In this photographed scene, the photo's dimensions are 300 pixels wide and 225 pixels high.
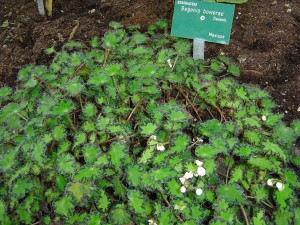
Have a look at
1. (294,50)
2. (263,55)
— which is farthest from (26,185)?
Result: (294,50)

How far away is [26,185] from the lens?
5.08ft

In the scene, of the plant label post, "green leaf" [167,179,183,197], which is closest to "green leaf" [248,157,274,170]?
"green leaf" [167,179,183,197]

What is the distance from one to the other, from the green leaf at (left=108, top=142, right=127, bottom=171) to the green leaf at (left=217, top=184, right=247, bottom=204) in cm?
46

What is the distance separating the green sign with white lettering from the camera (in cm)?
187

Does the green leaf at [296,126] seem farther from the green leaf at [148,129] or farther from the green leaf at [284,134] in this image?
the green leaf at [148,129]

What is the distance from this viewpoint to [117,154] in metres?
1.54

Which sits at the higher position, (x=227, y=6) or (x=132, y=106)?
(x=227, y=6)

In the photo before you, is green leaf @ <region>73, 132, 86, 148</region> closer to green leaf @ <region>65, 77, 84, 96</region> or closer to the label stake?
green leaf @ <region>65, 77, 84, 96</region>

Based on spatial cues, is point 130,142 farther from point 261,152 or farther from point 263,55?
point 263,55

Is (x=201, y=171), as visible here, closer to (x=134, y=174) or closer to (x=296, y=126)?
(x=134, y=174)

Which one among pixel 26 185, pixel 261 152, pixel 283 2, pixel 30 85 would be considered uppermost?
pixel 283 2

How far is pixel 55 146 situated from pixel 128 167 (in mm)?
425

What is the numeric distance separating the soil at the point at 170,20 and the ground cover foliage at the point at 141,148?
0.97 feet

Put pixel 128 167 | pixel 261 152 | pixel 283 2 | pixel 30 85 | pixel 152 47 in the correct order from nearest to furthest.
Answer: pixel 128 167
pixel 261 152
pixel 30 85
pixel 152 47
pixel 283 2
